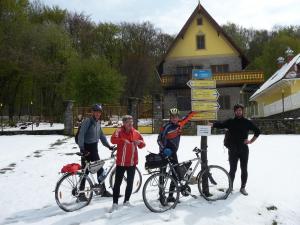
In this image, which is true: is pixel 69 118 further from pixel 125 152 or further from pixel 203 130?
pixel 125 152

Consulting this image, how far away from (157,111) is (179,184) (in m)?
16.2

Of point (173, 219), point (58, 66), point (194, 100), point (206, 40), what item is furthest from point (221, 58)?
point (173, 219)

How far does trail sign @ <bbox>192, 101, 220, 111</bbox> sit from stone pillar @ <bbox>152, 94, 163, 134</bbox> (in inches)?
588

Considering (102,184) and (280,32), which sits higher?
(280,32)

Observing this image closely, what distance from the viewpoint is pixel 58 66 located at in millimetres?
41938

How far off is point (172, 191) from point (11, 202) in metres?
3.40

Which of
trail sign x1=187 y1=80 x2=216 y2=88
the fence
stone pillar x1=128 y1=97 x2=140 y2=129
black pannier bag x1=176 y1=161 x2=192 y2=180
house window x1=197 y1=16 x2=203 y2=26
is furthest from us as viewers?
house window x1=197 y1=16 x2=203 y2=26

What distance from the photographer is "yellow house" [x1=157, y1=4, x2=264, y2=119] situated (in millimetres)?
31562

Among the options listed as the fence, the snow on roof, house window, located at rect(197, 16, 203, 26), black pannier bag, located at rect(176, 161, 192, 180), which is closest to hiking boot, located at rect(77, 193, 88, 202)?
black pannier bag, located at rect(176, 161, 192, 180)

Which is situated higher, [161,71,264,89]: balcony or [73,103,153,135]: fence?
[161,71,264,89]: balcony

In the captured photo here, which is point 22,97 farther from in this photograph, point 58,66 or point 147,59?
point 147,59

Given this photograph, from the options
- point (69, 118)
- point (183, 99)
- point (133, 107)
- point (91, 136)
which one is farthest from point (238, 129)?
point (183, 99)

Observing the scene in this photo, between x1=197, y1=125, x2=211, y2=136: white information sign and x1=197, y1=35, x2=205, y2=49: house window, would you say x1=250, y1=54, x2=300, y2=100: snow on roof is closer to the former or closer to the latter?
x1=197, y1=35, x2=205, y2=49: house window

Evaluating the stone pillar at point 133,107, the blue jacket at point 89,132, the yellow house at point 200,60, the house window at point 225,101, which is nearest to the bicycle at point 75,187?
the blue jacket at point 89,132
